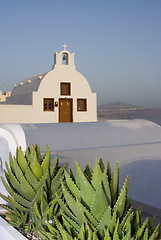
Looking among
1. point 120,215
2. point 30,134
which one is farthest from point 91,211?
point 30,134

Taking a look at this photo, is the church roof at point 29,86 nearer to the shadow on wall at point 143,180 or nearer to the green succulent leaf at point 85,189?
the shadow on wall at point 143,180

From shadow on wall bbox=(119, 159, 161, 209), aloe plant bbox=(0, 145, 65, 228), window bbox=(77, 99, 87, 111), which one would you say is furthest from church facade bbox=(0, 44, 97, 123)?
aloe plant bbox=(0, 145, 65, 228)

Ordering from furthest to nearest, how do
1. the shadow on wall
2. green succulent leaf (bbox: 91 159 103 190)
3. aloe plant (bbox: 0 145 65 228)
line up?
the shadow on wall
aloe plant (bbox: 0 145 65 228)
green succulent leaf (bbox: 91 159 103 190)

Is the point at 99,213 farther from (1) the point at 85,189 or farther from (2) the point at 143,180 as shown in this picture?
(2) the point at 143,180

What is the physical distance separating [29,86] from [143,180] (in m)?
16.8

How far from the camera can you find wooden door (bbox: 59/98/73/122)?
21.3 metres

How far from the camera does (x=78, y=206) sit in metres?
2.50

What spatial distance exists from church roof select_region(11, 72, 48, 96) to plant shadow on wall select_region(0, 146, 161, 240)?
18.0 meters

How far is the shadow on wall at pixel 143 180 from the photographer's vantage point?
7207 millimetres

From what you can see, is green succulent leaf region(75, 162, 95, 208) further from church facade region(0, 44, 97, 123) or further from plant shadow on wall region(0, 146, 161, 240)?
church facade region(0, 44, 97, 123)

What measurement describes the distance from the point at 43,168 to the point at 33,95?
57.0 feet

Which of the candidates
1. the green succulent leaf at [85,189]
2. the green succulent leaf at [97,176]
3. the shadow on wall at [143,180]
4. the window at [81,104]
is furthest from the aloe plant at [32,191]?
the window at [81,104]

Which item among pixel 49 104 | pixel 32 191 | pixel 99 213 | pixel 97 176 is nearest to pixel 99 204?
pixel 99 213

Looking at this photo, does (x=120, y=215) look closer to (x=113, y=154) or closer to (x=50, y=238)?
(x=50, y=238)
